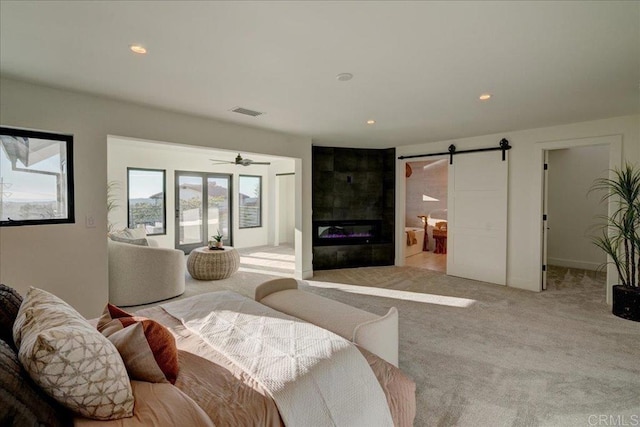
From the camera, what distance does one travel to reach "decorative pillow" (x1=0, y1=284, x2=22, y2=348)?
4.27ft

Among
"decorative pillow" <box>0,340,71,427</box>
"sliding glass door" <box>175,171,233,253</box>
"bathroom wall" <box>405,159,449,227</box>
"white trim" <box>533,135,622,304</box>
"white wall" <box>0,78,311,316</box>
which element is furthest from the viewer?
"bathroom wall" <box>405,159,449,227</box>

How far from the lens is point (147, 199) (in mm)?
7051

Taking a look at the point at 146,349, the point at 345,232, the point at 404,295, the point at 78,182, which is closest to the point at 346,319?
the point at 146,349

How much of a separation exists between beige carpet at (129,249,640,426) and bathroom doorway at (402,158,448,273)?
306 cm

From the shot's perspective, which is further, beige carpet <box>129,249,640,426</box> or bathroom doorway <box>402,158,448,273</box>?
bathroom doorway <box>402,158,448,273</box>

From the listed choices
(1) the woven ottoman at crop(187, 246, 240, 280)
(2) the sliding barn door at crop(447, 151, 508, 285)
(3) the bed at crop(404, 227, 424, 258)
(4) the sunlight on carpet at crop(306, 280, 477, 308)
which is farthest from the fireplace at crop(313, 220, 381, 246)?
(1) the woven ottoman at crop(187, 246, 240, 280)

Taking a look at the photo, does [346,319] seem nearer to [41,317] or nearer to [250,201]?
[41,317]

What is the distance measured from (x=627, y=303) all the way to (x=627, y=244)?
0.73 meters

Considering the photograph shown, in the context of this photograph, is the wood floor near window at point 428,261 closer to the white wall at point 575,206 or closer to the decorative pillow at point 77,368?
the white wall at point 575,206

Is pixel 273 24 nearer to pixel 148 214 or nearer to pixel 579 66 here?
pixel 579 66

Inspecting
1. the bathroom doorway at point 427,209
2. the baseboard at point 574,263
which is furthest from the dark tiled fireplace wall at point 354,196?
the baseboard at point 574,263

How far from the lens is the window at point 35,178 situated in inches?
115

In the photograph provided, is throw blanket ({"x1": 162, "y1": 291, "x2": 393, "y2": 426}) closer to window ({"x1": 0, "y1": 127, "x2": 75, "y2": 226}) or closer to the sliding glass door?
window ({"x1": 0, "y1": 127, "x2": 75, "y2": 226})

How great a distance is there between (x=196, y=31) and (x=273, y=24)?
523 millimetres
